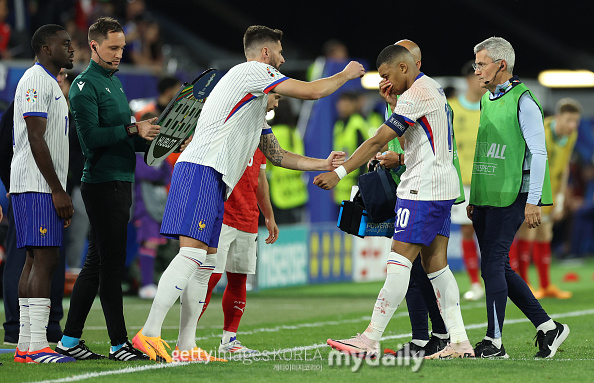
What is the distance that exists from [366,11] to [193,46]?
7290mm

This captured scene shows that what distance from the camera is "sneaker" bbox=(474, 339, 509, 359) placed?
240 inches

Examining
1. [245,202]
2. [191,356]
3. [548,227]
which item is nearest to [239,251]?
[245,202]

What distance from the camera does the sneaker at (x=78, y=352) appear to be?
616 centimetres

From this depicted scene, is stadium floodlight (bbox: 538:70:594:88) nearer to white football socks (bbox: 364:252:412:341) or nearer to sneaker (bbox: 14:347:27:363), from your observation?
white football socks (bbox: 364:252:412:341)

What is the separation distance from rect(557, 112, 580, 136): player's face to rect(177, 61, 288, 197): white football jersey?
630 cm

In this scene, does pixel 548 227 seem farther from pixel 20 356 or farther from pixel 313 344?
pixel 20 356

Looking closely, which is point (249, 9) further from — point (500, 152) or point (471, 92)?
point (500, 152)

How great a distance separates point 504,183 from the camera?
20.3 feet

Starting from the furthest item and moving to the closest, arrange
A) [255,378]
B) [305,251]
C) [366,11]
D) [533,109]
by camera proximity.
Answer: 1. [366,11]
2. [305,251]
3. [533,109]
4. [255,378]

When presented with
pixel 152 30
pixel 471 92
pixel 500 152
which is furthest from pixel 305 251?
pixel 500 152

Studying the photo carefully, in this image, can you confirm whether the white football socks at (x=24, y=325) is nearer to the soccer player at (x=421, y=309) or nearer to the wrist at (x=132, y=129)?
the wrist at (x=132, y=129)

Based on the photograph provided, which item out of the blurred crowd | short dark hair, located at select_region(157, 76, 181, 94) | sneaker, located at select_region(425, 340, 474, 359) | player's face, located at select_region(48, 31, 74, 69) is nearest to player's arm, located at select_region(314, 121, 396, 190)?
sneaker, located at select_region(425, 340, 474, 359)

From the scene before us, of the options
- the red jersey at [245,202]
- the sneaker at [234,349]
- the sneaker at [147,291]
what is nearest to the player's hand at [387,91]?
the red jersey at [245,202]

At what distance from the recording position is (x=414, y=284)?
645cm
